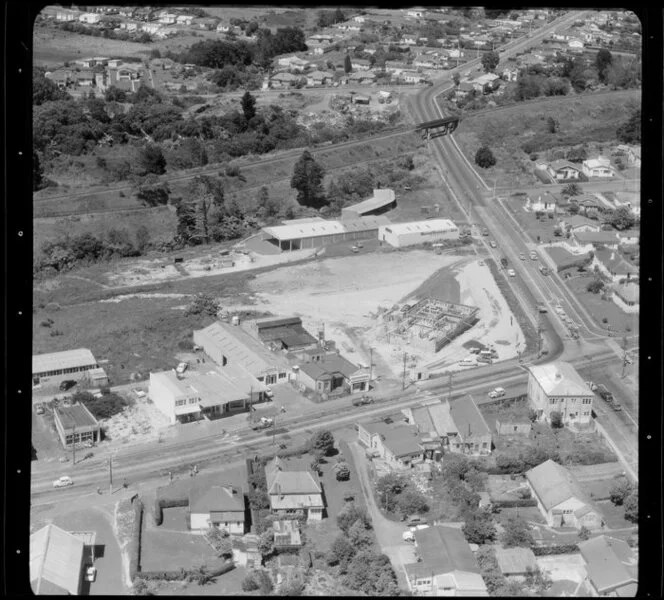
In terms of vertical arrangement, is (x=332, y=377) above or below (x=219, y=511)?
below

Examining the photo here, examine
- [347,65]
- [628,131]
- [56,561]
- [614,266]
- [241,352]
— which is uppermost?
[56,561]

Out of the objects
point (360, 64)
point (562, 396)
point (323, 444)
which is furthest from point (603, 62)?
point (323, 444)

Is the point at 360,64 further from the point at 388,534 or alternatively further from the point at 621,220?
the point at 388,534

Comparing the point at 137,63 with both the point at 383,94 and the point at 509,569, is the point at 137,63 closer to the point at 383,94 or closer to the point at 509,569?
the point at 383,94

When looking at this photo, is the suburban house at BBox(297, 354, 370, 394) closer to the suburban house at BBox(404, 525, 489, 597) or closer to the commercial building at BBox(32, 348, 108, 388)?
the commercial building at BBox(32, 348, 108, 388)

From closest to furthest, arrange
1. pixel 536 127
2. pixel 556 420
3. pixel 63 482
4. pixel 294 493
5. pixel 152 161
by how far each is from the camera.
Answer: pixel 294 493 < pixel 63 482 < pixel 556 420 < pixel 152 161 < pixel 536 127

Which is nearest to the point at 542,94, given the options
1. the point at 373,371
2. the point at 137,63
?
the point at 137,63

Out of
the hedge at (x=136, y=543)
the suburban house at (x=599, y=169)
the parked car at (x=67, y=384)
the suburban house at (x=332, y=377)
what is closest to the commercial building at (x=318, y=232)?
the suburban house at (x=599, y=169)

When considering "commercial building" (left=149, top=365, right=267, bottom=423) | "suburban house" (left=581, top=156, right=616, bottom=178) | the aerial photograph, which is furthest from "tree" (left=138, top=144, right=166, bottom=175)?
"commercial building" (left=149, top=365, right=267, bottom=423)
